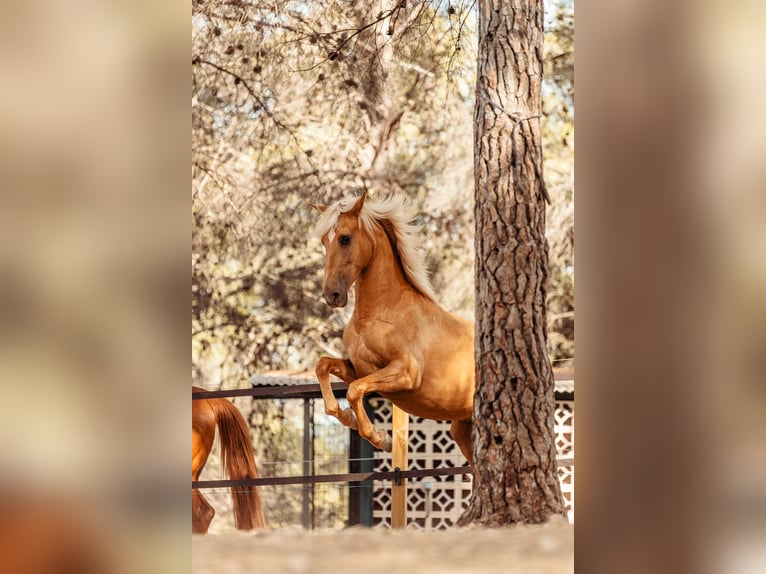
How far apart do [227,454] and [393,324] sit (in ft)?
4.34

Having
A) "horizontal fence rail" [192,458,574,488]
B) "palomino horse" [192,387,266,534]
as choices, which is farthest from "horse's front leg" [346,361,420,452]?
"palomino horse" [192,387,266,534]

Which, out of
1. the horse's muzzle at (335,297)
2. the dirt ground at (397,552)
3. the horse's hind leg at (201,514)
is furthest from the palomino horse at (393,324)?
the horse's hind leg at (201,514)

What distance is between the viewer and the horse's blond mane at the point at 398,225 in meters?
4.90

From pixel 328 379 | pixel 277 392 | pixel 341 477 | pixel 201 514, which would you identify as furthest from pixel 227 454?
pixel 328 379

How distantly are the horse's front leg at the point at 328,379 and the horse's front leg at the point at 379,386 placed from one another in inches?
2.5

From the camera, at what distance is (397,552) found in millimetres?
4074

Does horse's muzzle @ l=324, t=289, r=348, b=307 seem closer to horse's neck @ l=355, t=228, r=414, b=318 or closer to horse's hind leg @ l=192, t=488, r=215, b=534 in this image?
horse's neck @ l=355, t=228, r=414, b=318
